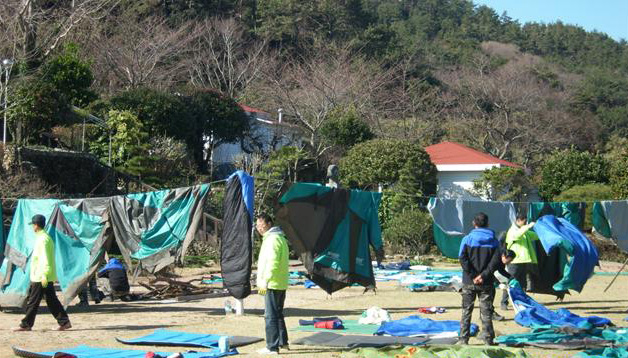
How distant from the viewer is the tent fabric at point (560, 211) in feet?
57.6

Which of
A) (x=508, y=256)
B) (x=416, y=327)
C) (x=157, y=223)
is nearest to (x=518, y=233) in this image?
(x=508, y=256)

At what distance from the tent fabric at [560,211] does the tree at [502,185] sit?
14719mm

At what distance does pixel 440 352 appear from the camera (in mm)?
9828

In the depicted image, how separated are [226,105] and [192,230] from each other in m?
21.4

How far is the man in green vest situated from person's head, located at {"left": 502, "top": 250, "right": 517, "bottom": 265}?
0.14 meters

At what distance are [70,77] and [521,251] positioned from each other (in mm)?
21032

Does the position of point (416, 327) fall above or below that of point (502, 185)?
below

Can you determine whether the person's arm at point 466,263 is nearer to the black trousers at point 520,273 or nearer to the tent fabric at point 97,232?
the black trousers at point 520,273

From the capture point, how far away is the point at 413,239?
2742 cm

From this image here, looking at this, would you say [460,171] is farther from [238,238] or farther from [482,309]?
[482,309]

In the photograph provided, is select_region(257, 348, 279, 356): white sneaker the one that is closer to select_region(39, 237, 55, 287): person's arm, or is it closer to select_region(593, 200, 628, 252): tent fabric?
select_region(39, 237, 55, 287): person's arm

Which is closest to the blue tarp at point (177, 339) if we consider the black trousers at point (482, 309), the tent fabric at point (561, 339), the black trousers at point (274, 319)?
the black trousers at point (274, 319)

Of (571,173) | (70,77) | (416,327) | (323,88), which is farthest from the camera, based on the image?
(323,88)

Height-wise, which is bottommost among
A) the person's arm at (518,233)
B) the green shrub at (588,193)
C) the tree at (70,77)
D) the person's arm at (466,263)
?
the person's arm at (466,263)
